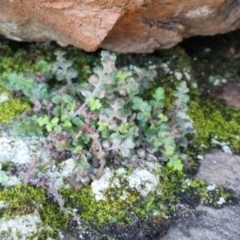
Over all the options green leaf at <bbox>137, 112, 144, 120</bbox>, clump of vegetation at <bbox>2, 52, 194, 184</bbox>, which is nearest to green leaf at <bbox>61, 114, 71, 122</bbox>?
clump of vegetation at <bbox>2, 52, 194, 184</bbox>

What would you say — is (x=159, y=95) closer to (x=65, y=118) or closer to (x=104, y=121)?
(x=104, y=121)

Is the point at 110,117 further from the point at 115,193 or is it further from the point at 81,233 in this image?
the point at 81,233

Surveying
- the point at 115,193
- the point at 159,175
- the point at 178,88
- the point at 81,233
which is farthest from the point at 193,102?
the point at 81,233

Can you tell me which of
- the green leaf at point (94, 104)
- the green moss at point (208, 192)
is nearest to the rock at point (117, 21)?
the green leaf at point (94, 104)

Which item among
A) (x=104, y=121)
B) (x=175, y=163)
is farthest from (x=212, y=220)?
(x=104, y=121)

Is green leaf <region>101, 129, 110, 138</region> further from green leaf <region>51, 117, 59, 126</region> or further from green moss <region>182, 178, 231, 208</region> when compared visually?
green moss <region>182, 178, 231, 208</region>

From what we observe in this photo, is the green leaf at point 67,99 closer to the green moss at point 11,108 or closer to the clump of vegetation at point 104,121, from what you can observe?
the clump of vegetation at point 104,121
